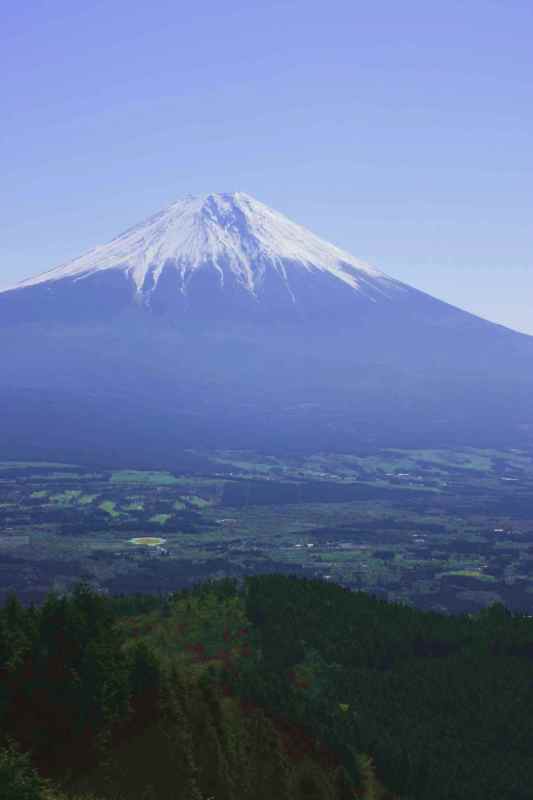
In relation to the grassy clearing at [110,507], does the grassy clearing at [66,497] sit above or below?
above

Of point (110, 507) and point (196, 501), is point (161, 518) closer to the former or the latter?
point (110, 507)

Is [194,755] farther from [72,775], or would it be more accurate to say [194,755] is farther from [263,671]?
[263,671]

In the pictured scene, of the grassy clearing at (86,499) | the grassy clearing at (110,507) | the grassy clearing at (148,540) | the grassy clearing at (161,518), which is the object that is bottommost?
the grassy clearing at (148,540)

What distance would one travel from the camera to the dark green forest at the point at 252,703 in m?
40.1

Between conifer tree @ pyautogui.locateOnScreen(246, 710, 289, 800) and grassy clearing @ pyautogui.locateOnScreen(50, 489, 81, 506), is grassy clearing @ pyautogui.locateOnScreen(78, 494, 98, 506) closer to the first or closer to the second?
grassy clearing @ pyautogui.locateOnScreen(50, 489, 81, 506)

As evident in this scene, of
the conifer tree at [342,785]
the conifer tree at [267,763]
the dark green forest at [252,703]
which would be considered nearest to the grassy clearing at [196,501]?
the dark green forest at [252,703]

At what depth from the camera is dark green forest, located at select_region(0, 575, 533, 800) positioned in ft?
131

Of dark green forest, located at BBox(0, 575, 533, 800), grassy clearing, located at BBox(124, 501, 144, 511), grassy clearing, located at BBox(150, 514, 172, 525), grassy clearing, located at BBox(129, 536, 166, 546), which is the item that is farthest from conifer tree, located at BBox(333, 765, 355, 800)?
grassy clearing, located at BBox(124, 501, 144, 511)

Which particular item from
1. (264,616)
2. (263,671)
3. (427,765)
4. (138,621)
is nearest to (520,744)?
(427,765)

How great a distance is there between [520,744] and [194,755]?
19.9 m

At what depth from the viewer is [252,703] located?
46.9m

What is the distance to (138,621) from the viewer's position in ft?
206

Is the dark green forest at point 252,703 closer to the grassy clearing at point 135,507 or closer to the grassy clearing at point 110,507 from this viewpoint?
the grassy clearing at point 110,507

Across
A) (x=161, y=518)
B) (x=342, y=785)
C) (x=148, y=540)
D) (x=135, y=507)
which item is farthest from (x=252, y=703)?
(x=135, y=507)
